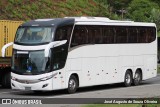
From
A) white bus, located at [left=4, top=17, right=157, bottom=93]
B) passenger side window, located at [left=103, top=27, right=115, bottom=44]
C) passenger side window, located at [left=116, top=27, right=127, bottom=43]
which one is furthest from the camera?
passenger side window, located at [left=116, top=27, right=127, bottom=43]

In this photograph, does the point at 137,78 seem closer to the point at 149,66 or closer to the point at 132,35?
the point at 149,66

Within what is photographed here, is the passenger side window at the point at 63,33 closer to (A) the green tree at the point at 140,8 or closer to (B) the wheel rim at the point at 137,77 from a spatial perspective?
(B) the wheel rim at the point at 137,77

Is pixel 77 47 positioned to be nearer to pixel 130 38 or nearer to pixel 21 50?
Answer: pixel 21 50

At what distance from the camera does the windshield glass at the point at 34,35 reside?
76.4ft

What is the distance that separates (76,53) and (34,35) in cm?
221

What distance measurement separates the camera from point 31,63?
75.9ft

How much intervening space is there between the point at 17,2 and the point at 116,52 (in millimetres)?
18632

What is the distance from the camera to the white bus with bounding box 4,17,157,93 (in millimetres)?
23047

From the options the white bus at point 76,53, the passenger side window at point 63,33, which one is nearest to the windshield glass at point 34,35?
the white bus at point 76,53

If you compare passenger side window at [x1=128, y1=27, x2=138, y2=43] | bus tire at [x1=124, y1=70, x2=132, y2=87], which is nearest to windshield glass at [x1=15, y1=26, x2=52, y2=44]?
passenger side window at [x1=128, y1=27, x2=138, y2=43]

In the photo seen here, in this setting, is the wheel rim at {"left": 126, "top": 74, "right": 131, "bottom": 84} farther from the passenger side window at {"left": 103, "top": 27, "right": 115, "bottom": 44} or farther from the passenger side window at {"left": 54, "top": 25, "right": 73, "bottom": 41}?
the passenger side window at {"left": 54, "top": 25, "right": 73, "bottom": 41}

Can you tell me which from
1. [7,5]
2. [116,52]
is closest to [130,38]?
[116,52]

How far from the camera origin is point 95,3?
179 feet

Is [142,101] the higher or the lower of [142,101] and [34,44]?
the lower
